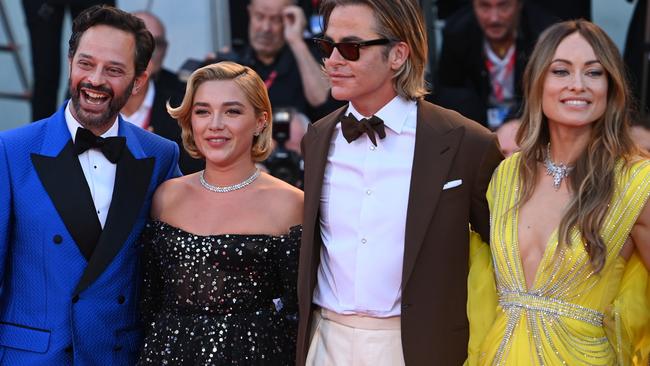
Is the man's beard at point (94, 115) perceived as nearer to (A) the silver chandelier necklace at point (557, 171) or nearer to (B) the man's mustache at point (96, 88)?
(B) the man's mustache at point (96, 88)

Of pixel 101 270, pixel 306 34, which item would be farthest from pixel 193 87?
pixel 306 34

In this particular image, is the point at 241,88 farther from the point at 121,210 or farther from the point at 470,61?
the point at 470,61

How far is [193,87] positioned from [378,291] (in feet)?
3.88

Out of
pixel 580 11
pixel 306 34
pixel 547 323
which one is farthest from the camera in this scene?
pixel 306 34

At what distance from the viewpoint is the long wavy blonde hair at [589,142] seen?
3.51 meters

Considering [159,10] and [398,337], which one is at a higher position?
[159,10]

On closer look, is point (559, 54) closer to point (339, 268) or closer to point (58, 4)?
point (339, 268)

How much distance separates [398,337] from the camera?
3777 millimetres

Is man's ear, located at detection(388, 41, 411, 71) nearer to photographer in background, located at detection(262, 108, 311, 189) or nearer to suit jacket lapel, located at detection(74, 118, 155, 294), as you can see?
suit jacket lapel, located at detection(74, 118, 155, 294)

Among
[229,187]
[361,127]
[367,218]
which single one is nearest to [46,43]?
[229,187]

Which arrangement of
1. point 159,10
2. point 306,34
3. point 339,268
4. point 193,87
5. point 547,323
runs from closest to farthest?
point 547,323, point 339,268, point 193,87, point 306,34, point 159,10

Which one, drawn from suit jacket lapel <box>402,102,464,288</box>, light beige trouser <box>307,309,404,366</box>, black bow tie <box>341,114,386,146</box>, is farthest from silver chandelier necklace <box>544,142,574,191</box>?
light beige trouser <box>307,309,404,366</box>

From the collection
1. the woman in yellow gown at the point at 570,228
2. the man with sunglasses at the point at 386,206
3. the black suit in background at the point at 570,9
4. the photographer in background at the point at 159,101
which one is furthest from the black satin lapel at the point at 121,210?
the black suit in background at the point at 570,9

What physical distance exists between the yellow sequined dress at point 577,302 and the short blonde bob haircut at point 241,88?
1.13m
